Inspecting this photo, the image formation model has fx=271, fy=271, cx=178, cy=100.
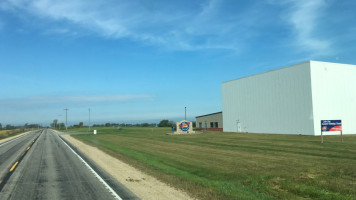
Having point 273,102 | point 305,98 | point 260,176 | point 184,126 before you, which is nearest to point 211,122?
point 184,126

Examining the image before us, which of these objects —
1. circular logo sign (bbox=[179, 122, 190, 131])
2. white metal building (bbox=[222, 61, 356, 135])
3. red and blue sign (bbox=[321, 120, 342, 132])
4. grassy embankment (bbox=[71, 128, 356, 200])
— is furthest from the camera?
circular logo sign (bbox=[179, 122, 190, 131])

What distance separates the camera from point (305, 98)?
4147cm

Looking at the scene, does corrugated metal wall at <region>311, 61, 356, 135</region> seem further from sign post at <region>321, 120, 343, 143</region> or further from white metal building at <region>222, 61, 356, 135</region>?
sign post at <region>321, 120, 343, 143</region>

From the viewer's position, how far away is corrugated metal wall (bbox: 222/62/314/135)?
41812 millimetres

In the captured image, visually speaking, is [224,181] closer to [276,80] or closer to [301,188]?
[301,188]

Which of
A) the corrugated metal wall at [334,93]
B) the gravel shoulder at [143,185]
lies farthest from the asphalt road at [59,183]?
the corrugated metal wall at [334,93]

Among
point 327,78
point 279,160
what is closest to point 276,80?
point 327,78

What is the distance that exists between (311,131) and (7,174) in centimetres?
3892

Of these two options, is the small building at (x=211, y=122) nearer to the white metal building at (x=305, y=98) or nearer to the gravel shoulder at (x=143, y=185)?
the white metal building at (x=305, y=98)

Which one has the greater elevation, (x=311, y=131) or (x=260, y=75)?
(x=260, y=75)

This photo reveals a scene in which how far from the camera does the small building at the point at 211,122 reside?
67.9 metres

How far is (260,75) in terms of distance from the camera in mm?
50531

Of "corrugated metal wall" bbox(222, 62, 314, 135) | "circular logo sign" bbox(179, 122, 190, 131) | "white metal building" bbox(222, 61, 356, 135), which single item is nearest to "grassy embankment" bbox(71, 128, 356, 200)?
"white metal building" bbox(222, 61, 356, 135)

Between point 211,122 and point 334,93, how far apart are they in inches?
1369
